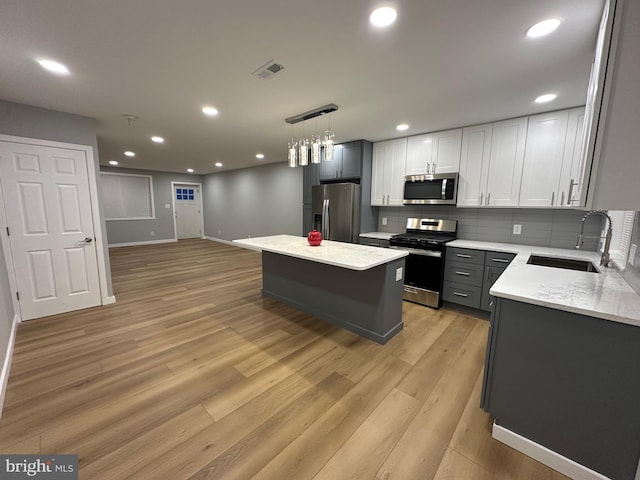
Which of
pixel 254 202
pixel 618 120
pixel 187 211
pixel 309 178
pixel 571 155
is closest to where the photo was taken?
pixel 618 120

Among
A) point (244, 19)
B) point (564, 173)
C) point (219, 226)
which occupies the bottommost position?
point (219, 226)

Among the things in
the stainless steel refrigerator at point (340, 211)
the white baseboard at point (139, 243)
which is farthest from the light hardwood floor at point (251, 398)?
the white baseboard at point (139, 243)

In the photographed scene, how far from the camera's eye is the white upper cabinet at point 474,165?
130 inches

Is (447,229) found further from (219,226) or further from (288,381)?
(219,226)

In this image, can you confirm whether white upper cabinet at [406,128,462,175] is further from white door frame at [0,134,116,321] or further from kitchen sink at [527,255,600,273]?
white door frame at [0,134,116,321]

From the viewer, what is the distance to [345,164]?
444 cm

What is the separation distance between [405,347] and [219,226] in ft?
25.9

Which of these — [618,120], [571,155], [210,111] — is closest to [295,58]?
[210,111]

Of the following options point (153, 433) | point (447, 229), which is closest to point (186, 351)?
point (153, 433)

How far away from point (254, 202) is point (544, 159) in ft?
20.9

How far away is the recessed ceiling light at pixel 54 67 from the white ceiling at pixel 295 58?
6cm

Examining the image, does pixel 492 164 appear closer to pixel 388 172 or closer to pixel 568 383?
pixel 388 172

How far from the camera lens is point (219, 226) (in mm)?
8930

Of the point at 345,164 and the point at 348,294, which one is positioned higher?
the point at 345,164
